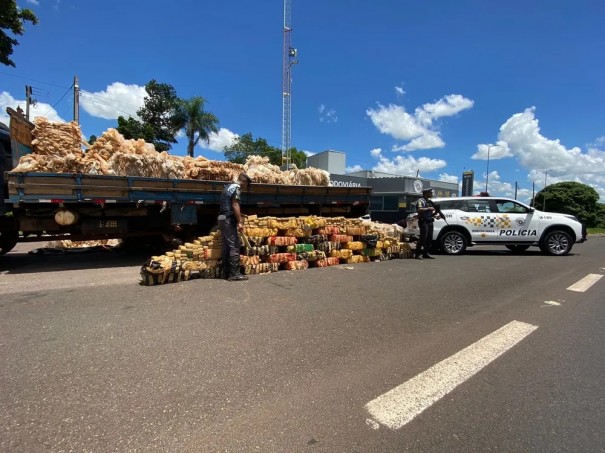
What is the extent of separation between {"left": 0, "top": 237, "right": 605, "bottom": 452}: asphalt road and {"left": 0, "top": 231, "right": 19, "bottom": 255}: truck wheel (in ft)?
8.58

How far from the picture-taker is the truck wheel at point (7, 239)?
7.93 m

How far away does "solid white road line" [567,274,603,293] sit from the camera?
6361 millimetres

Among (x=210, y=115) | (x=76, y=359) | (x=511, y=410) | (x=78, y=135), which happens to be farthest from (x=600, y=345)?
(x=210, y=115)

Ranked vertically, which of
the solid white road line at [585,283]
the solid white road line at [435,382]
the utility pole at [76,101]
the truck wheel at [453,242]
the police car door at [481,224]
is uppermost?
the utility pole at [76,101]

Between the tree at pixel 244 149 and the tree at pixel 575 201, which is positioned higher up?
the tree at pixel 244 149

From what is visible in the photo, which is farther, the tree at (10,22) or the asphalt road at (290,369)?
Result: the tree at (10,22)

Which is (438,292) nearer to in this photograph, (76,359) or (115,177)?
(76,359)

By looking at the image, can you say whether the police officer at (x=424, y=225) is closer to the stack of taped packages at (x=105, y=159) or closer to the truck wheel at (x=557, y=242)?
the truck wheel at (x=557, y=242)

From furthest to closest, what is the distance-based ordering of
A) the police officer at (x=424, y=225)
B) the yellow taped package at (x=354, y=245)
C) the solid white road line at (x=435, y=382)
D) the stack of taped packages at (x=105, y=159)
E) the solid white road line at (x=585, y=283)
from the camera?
the police officer at (x=424, y=225), the yellow taped package at (x=354, y=245), the stack of taped packages at (x=105, y=159), the solid white road line at (x=585, y=283), the solid white road line at (x=435, y=382)

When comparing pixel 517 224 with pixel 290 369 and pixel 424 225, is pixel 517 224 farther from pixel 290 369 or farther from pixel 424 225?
pixel 290 369

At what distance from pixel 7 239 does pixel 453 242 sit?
11.3 metres

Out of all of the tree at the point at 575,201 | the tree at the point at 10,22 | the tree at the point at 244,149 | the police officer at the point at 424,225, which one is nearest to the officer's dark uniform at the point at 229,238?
the police officer at the point at 424,225

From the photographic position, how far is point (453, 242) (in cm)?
1097

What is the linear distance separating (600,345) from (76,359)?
199 inches
